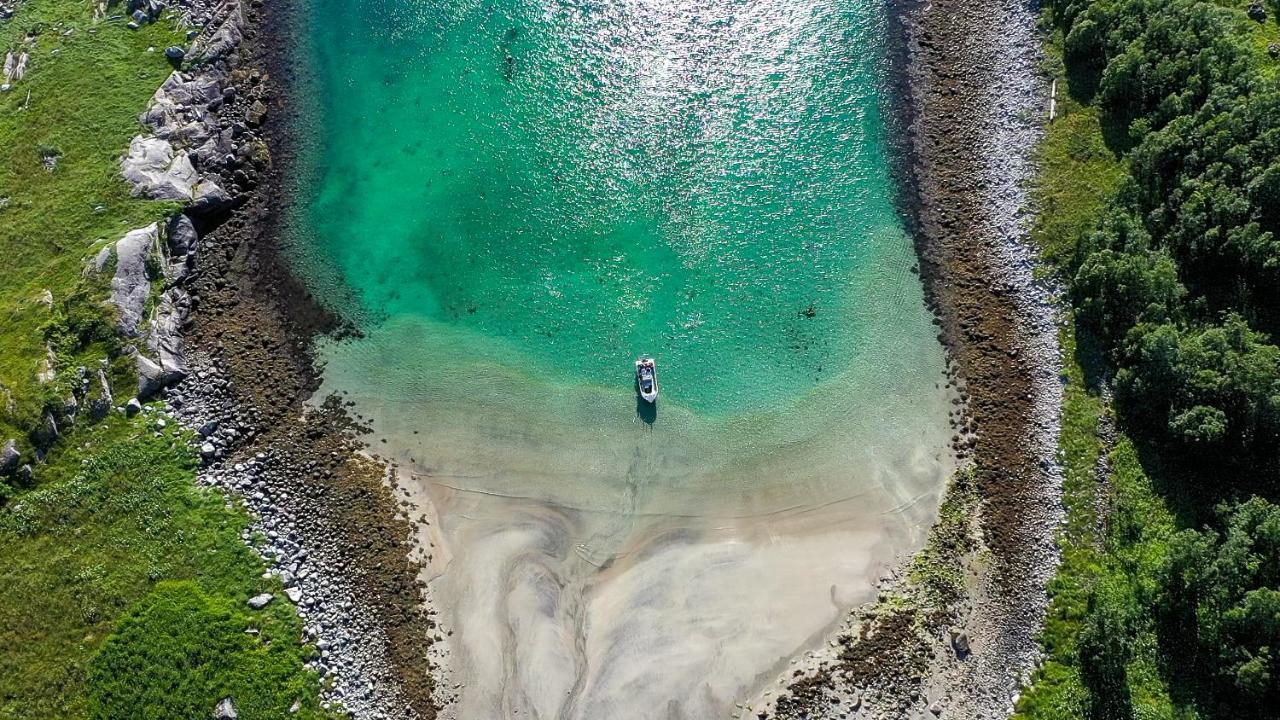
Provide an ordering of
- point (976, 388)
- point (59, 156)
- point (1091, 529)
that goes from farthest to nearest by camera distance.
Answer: point (59, 156) < point (976, 388) < point (1091, 529)

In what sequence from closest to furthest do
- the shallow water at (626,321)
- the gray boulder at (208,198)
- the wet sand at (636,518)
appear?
the wet sand at (636,518)
the shallow water at (626,321)
the gray boulder at (208,198)

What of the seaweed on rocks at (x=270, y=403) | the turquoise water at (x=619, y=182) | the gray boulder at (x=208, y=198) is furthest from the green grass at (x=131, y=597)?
the turquoise water at (x=619, y=182)

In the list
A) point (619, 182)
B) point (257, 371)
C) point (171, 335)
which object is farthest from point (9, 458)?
point (619, 182)

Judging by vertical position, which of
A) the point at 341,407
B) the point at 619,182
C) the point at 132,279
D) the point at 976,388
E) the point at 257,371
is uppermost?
the point at 976,388

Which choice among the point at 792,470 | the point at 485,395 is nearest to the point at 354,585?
the point at 485,395

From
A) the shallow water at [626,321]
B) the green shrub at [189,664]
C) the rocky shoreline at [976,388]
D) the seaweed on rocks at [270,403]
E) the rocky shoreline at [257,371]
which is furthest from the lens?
the shallow water at [626,321]

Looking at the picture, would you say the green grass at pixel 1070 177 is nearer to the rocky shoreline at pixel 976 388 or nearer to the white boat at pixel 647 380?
the rocky shoreline at pixel 976 388

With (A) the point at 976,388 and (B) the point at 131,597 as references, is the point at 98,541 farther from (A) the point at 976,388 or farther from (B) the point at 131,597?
(A) the point at 976,388

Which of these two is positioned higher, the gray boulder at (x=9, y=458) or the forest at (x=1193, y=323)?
the forest at (x=1193, y=323)
